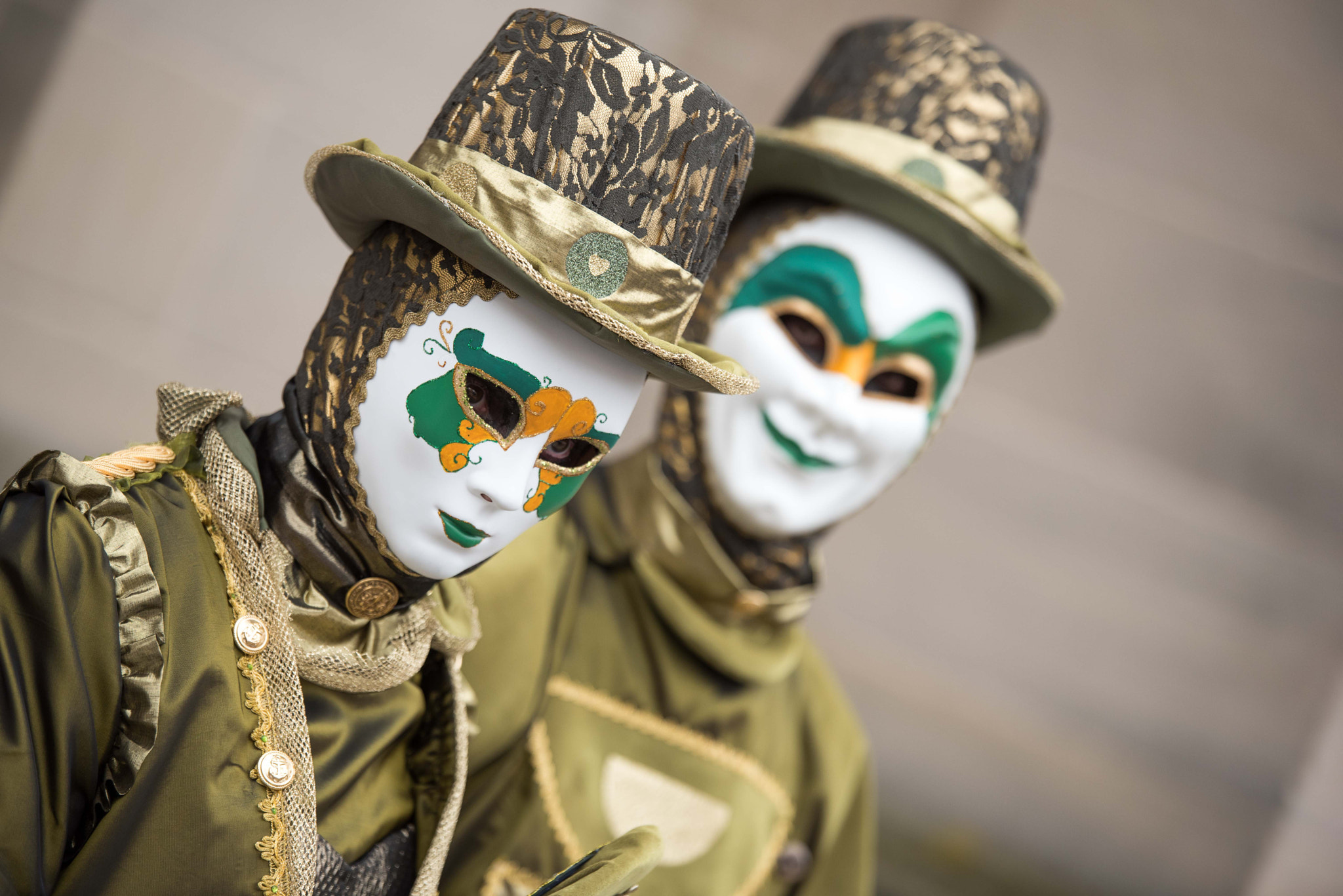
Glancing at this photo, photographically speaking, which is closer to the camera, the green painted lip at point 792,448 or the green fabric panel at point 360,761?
the green fabric panel at point 360,761

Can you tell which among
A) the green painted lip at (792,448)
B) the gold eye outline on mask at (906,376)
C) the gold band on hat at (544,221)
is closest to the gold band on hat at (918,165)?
the gold eye outline on mask at (906,376)

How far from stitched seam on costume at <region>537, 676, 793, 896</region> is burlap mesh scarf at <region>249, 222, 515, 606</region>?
1.82 ft

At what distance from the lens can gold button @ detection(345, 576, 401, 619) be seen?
1045mm

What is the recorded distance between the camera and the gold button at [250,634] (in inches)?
37.0

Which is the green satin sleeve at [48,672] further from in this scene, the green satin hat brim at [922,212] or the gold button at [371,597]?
the green satin hat brim at [922,212]

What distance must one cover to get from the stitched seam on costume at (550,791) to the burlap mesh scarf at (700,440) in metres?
0.39

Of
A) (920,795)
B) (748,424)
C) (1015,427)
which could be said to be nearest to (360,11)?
(748,424)

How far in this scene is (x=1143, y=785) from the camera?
2848 mm

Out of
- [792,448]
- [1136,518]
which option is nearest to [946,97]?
[792,448]

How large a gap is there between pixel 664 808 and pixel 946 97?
1.09 meters

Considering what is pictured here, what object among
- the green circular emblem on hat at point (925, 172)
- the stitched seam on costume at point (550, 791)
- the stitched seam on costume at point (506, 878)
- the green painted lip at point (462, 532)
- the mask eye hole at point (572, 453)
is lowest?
the stitched seam on costume at point (506, 878)

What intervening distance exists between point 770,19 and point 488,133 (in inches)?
65.2

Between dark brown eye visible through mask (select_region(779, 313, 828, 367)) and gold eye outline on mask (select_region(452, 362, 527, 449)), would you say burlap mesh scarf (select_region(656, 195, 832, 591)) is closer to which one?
dark brown eye visible through mask (select_region(779, 313, 828, 367))

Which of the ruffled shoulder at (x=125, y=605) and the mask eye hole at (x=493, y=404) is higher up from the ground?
the mask eye hole at (x=493, y=404)
